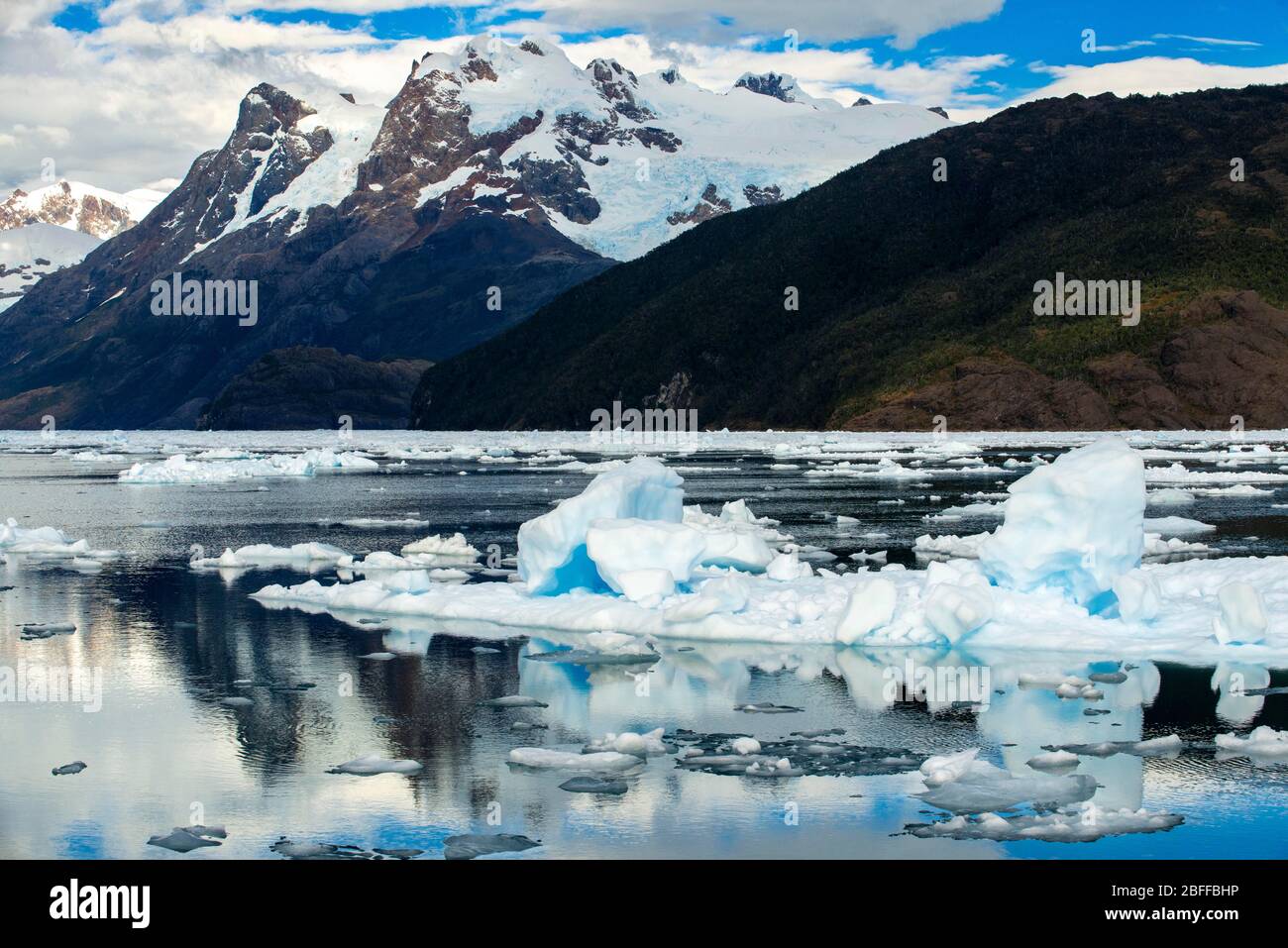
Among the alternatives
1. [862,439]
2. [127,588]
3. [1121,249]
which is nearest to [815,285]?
[1121,249]

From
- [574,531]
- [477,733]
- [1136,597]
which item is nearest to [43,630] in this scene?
[574,531]

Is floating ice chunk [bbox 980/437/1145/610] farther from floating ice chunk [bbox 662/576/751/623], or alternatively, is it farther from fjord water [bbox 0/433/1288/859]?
floating ice chunk [bbox 662/576/751/623]

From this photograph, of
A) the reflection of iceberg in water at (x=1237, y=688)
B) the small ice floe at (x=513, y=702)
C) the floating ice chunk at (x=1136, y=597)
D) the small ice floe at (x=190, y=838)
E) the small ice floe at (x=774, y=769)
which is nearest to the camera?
the small ice floe at (x=190, y=838)

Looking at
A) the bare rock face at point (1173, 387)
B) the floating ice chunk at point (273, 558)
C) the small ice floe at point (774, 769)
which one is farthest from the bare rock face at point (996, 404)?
the small ice floe at point (774, 769)

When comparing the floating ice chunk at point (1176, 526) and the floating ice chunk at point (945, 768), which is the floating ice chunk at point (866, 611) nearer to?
the floating ice chunk at point (945, 768)

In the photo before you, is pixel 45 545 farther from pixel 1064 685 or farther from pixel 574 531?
pixel 1064 685

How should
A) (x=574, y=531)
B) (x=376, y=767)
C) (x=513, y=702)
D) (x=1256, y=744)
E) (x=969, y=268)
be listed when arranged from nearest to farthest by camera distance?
(x=376, y=767) < (x=1256, y=744) < (x=513, y=702) < (x=574, y=531) < (x=969, y=268)
